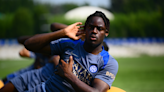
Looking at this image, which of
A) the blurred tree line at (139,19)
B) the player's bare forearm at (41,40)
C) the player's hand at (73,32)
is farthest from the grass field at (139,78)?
the blurred tree line at (139,19)

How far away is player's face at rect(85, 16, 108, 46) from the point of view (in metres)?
2.44

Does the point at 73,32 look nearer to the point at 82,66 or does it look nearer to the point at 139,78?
the point at 82,66

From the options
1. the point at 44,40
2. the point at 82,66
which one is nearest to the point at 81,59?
the point at 82,66

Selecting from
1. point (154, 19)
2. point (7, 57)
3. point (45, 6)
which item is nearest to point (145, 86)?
point (7, 57)

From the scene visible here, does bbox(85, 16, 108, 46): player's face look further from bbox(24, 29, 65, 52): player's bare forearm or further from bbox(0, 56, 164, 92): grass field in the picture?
bbox(0, 56, 164, 92): grass field

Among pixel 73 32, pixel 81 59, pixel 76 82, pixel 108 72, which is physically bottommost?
pixel 76 82

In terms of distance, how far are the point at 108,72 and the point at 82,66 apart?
0.35 meters

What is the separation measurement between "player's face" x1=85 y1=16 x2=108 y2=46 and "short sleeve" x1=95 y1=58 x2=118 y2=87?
333 millimetres

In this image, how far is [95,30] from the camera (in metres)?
2.43

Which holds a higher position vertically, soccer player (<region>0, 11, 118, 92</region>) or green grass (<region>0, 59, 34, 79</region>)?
soccer player (<region>0, 11, 118, 92</region>)

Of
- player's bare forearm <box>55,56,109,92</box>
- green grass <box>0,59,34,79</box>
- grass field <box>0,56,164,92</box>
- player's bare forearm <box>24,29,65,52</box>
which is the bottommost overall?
green grass <box>0,59,34,79</box>

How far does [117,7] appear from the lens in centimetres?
3559

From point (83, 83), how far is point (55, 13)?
33.6 meters

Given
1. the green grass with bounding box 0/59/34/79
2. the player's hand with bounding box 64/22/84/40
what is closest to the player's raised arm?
the player's hand with bounding box 64/22/84/40
